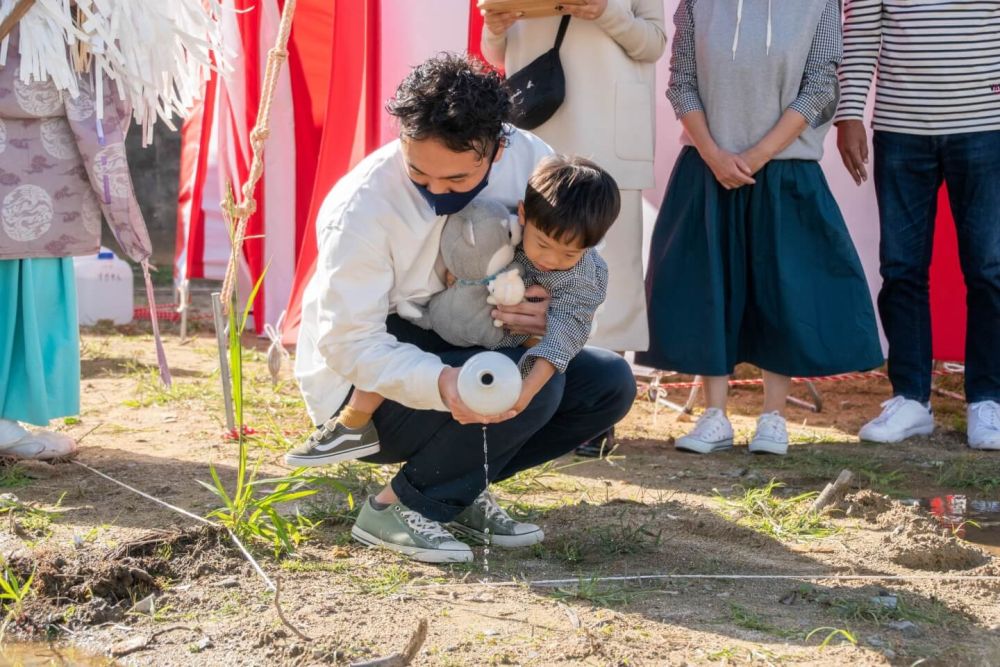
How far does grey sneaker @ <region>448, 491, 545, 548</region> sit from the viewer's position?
258 cm

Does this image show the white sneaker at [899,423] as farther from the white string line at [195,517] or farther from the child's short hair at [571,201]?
the white string line at [195,517]

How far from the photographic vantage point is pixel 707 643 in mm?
2025

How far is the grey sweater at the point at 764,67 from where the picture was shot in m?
3.47

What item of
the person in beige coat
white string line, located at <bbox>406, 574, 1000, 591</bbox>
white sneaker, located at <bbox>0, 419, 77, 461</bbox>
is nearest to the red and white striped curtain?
the person in beige coat

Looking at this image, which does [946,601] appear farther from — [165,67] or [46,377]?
[46,377]

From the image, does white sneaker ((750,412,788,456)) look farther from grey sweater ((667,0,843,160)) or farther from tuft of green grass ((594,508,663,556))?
tuft of green grass ((594,508,663,556))

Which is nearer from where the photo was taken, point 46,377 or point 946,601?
point 946,601

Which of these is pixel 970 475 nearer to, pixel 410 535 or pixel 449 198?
pixel 410 535

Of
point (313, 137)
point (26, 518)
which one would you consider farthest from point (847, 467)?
point (313, 137)

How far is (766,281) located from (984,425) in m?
0.84

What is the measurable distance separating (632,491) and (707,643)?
107 cm

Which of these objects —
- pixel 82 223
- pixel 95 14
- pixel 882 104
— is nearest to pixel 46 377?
pixel 82 223

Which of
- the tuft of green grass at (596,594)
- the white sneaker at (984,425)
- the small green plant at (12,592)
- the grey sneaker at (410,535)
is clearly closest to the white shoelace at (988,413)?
the white sneaker at (984,425)

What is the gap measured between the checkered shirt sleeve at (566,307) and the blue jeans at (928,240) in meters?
1.74
